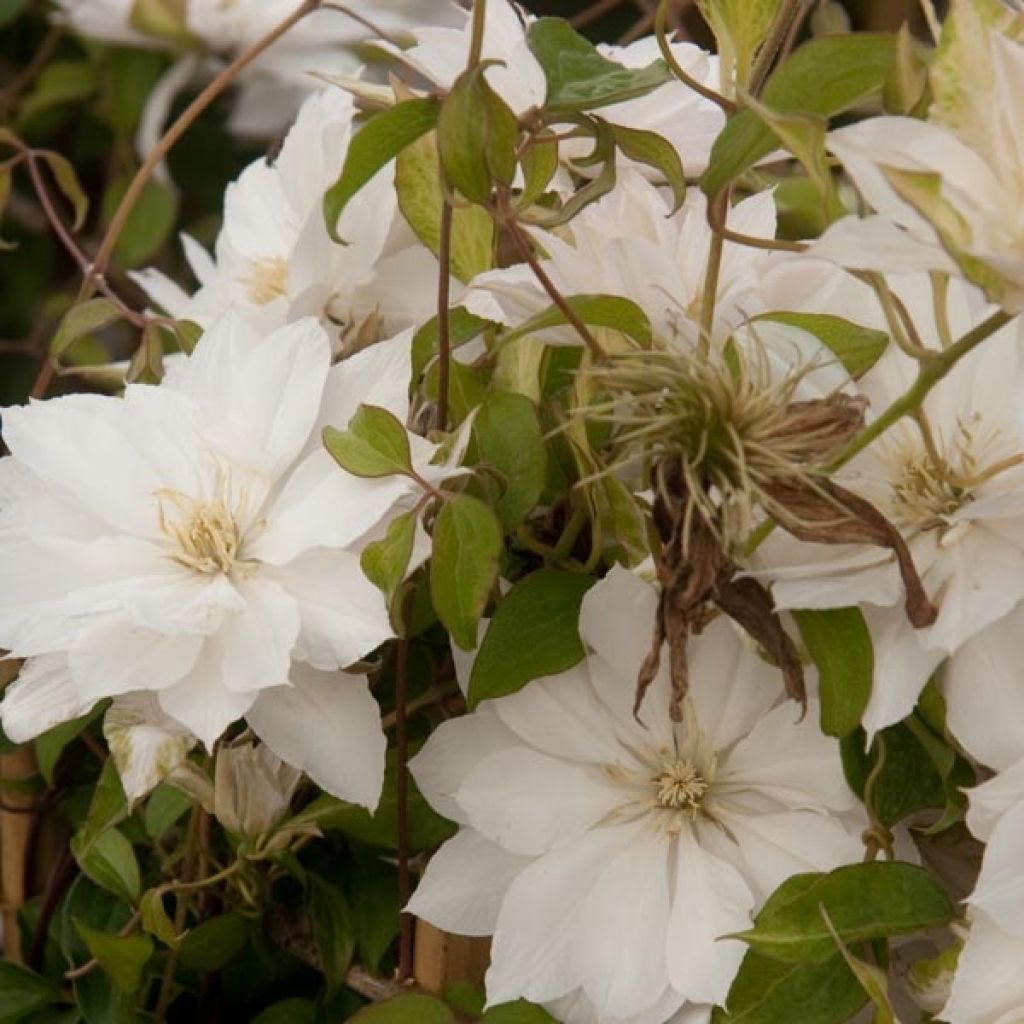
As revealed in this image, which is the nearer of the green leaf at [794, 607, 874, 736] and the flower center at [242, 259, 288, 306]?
the green leaf at [794, 607, 874, 736]

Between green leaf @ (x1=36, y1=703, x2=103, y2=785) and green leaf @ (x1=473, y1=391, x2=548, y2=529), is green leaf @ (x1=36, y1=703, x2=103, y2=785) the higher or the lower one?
the lower one

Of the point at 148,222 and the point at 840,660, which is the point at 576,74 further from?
the point at 148,222

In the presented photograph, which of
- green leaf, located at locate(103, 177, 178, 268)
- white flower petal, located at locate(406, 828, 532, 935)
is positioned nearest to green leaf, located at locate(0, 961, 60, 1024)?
white flower petal, located at locate(406, 828, 532, 935)

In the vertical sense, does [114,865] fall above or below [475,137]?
below

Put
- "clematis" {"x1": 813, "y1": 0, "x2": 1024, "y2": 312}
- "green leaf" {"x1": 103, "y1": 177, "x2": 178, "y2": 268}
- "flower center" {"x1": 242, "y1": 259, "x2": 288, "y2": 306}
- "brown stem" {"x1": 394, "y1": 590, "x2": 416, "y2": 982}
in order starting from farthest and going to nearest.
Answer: "green leaf" {"x1": 103, "y1": 177, "x2": 178, "y2": 268} < "flower center" {"x1": 242, "y1": 259, "x2": 288, "y2": 306} < "brown stem" {"x1": 394, "y1": 590, "x2": 416, "y2": 982} < "clematis" {"x1": 813, "y1": 0, "x2": 1024, "y2": 312}

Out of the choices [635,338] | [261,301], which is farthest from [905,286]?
[261,301]

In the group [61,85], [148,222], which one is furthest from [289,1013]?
[61,85]

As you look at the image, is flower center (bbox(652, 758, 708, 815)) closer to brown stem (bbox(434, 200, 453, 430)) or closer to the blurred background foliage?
brown stem (bbox(434, 200, 453, 430))

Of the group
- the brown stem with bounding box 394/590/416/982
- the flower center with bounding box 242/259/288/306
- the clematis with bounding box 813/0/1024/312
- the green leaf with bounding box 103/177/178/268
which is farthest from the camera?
the green leaf with bounding box 103/177/178/268

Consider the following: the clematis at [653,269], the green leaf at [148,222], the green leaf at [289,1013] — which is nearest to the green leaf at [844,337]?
the clematis at [653,269]
